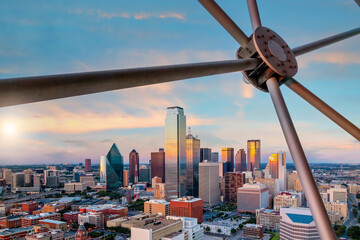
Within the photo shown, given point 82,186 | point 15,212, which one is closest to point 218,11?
point 15,212

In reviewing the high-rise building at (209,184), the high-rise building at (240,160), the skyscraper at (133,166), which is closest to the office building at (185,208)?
the high-rise building at (209,184)

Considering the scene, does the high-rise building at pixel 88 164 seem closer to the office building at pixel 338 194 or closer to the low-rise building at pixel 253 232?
the office building at pixel 338 194

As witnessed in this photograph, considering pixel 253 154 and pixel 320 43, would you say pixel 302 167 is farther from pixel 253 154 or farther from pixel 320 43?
pixel 253 154

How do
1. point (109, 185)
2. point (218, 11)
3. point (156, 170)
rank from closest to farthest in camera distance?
1. point (218, 11)
2. point (109, 185)
3. point (156, 170)

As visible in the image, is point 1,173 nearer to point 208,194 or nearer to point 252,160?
point 208,194

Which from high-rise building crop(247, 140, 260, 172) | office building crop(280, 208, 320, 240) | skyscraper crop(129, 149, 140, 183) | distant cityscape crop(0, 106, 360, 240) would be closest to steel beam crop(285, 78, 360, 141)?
distant cityscape crop(0, 106, 360, 240)

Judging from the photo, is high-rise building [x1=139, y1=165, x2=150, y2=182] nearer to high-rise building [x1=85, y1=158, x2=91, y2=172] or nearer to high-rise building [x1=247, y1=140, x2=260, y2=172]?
high-rise building [x1=85, y1=158, x2=91, y2=172]
